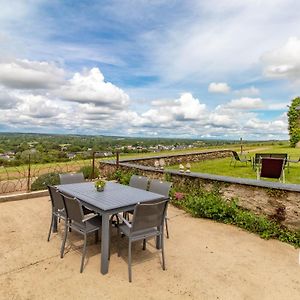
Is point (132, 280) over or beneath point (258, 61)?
beneath

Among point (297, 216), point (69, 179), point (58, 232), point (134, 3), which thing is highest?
point (134, 3)

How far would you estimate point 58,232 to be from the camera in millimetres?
4219

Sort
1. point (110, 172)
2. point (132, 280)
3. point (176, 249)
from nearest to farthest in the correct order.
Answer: point (132, 280), point (176, 249), point (110, 172)

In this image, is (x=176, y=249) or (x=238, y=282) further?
(x=176, y=249)

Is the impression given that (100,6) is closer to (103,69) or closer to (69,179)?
(103,69)

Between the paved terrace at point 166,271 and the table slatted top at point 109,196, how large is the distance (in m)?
0.79

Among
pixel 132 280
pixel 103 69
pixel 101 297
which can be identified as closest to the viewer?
pixel 101 297

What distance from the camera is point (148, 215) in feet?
9.75

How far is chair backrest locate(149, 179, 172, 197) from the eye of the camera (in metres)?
4.14

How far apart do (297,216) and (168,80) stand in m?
11.1

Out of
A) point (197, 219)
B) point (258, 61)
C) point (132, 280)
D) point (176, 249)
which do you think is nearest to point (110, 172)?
point (197, 219)

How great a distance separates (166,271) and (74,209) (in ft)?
4.75

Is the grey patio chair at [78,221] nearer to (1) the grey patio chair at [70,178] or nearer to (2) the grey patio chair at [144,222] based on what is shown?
(2) the grey patio chair at [144,222]

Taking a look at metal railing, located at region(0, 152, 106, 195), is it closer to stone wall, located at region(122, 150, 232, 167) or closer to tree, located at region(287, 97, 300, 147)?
stone wall, located at region(122, 150, 232, 167)
